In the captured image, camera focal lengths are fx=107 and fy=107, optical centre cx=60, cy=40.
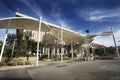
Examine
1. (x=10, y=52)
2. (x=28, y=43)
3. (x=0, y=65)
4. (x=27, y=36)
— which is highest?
(x=27, y=36)

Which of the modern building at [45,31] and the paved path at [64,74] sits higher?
the modern building at [45,31]

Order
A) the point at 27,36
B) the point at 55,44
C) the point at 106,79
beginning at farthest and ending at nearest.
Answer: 1. the point at 55,44
2. the point at 27,36
3. the point at 106,79

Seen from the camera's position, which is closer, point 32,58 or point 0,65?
point 0,65

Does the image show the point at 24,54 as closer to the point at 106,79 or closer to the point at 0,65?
the point at 0,65

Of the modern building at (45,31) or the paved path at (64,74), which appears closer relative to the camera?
the paved path at (64,74)

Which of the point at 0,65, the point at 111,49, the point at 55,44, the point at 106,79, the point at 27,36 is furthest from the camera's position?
the point at 111,49

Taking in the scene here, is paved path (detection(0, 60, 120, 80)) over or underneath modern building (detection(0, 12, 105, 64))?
underneath

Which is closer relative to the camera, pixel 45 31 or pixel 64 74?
pixel 64 74

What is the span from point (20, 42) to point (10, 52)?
3.45 meters

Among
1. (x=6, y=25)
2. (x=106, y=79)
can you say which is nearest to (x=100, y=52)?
(x=6, y=25)

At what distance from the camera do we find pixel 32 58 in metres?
28.4

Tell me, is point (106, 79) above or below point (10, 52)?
below

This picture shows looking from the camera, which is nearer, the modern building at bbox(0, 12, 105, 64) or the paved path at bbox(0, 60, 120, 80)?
the paved path at bbox(0, 60, 120, 80)

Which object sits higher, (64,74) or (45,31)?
(45,31)
